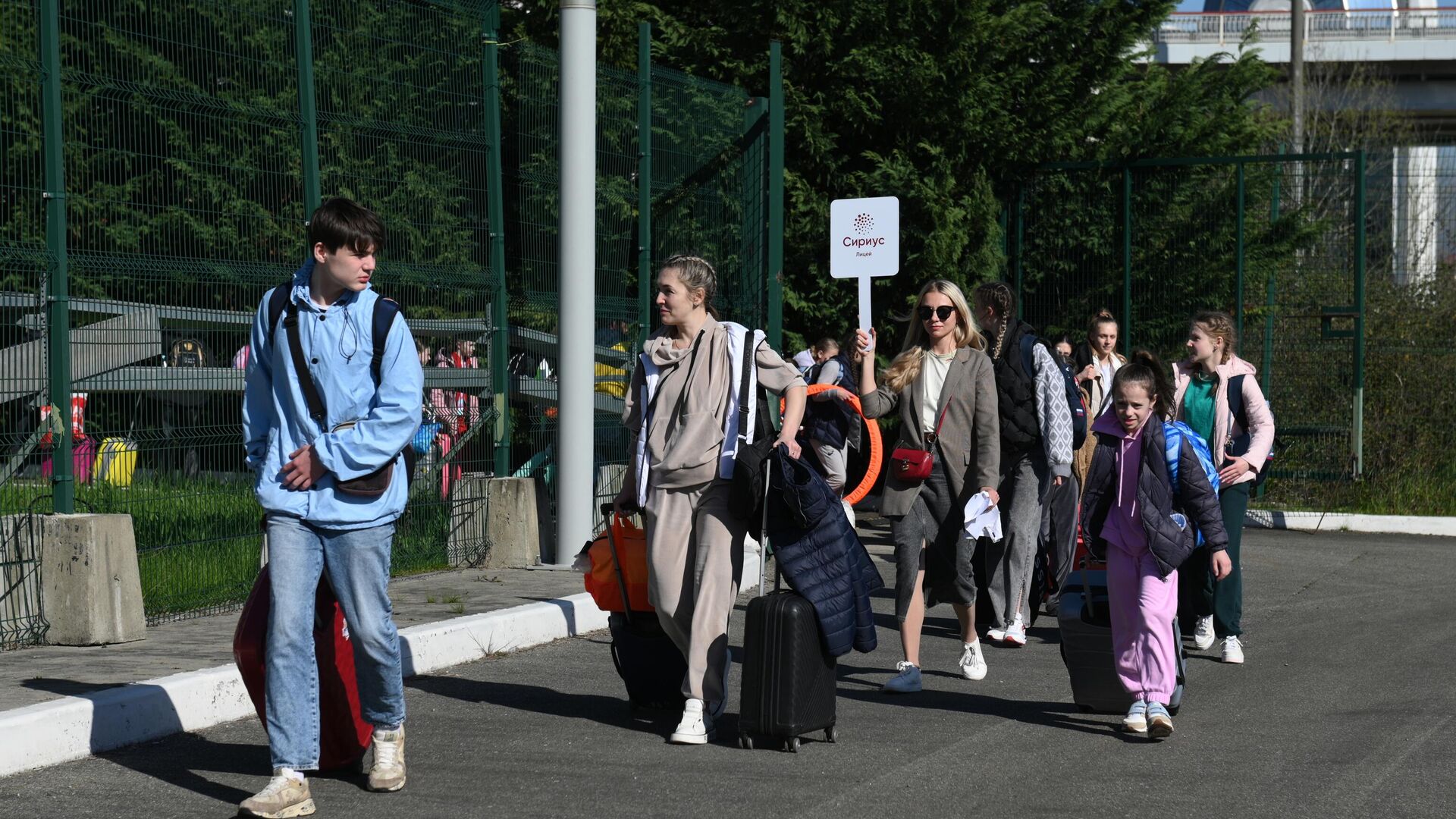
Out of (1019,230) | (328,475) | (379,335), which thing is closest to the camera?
(328,475)

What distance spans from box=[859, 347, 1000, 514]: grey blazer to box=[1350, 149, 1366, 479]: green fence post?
8621mm

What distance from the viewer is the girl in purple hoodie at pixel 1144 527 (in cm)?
648

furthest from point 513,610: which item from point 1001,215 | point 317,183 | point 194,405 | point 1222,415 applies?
point 1001,215

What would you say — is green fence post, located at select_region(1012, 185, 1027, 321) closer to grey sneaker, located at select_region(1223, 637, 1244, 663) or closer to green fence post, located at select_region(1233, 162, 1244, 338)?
green fence post, located at select_region(1233, 162, 1244, 338)

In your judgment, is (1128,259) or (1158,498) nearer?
(1158,498)

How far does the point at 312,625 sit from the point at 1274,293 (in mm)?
12489

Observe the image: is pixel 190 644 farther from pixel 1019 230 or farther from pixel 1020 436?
pixel 1019 230

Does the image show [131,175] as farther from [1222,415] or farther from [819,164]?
[819,164]

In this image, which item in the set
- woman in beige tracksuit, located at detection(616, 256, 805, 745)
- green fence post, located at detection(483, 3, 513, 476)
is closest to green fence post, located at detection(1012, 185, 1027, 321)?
green fence post, located at detection(483, 3, 513, 476)

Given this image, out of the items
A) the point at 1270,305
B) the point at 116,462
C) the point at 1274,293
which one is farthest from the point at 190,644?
the point at 1274,293

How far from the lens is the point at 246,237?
28.3 feet

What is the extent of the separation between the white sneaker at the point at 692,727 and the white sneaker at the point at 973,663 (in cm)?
198

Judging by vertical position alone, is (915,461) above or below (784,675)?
above

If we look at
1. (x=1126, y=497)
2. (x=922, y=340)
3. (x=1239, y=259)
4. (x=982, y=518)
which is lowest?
(x=982, y=518)
